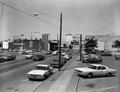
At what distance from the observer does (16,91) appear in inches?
450

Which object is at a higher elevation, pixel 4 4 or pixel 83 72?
pixel 4 4

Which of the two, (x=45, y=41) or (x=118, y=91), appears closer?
(x=118, y=91)

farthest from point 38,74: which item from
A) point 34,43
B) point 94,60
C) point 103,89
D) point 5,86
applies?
point 34,43

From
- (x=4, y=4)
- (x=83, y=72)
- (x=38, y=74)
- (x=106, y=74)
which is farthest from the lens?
(x=106, y=74)

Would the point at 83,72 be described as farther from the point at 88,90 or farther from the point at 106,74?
the point at 88,90

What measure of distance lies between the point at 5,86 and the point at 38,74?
3.30m

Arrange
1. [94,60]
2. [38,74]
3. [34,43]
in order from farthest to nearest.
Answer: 1. [34,43]
2. [94,60]
3. [38,74]

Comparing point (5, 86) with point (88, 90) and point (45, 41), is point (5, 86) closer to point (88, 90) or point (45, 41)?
point (88, 90)

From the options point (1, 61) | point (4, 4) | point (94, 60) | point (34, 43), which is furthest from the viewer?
point (34, 43)

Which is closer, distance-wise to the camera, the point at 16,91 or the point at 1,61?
the point at 16,91

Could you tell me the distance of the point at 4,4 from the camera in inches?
449

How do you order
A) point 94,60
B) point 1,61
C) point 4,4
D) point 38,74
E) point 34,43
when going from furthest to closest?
point 34,43 → point 94,60 → point 1,61 → point 38,74 → point 4,4

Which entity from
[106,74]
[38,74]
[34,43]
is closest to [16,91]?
[38,74]

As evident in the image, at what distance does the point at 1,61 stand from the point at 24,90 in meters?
18.6
